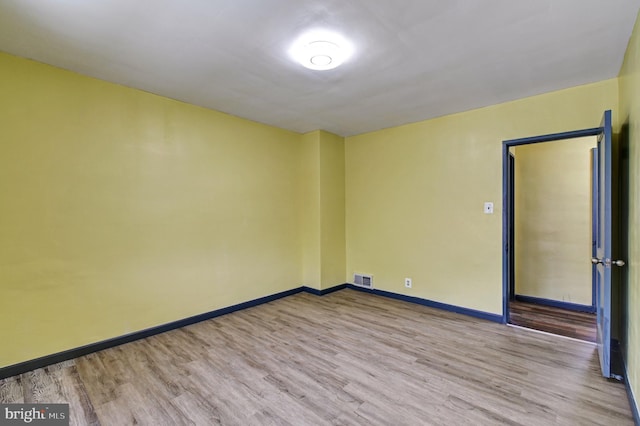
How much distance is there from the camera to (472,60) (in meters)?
2.48

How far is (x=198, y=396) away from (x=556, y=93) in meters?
4.37

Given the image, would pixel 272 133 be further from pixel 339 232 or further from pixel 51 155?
pixel 51 155

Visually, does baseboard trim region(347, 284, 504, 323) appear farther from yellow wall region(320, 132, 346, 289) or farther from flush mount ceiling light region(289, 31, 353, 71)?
flush mount ceiling light region(289, 31, 353, 71)

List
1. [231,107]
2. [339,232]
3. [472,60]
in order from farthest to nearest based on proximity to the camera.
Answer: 1. [339,232]
2. [231,107]
3. [472,60]

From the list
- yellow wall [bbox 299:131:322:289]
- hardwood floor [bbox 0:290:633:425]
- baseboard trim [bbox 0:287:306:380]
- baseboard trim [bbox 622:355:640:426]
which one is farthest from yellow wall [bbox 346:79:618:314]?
baseboard trim [bbox 0:287:306:380]

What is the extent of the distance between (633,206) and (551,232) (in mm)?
2305

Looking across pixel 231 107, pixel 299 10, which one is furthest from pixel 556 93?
pixel 231 107

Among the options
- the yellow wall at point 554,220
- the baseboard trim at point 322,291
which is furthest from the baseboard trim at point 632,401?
the baseboard trim at point 322,291

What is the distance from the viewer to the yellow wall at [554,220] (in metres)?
3.95

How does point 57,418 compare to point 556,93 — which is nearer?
point 57,418

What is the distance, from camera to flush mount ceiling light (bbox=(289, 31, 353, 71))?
7.04ft

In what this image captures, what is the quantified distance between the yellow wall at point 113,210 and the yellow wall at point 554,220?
3.87 meters

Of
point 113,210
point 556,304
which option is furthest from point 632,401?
point 113,210

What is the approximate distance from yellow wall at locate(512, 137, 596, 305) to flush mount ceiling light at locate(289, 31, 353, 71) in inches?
136
